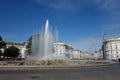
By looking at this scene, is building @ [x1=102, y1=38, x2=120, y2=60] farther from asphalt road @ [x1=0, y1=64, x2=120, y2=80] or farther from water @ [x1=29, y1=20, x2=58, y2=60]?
asphalt road @ [x1=0, y1=64, x2=120, y2=80]

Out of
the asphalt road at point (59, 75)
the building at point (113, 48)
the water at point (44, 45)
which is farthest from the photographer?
the building at point (113, 48)

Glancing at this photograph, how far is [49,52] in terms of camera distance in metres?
41.4

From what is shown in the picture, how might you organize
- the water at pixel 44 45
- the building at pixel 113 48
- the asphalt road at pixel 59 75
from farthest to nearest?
the building at pixel 113 48, the water at pixel 44 45, the asphalt road at pixel 59 75

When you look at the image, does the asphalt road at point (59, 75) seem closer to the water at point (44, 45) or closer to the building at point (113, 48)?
the water at point (44, 45)

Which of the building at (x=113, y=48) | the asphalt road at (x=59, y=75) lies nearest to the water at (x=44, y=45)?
the asphalt road at (x=59, y=75)

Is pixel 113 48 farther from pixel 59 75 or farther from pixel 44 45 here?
pixel 59 75

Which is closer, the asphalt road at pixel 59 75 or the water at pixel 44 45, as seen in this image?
the asphalt road at pixel 59 75

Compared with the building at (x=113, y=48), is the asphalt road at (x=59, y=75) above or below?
below

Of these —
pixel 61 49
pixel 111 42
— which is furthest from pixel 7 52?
pixel 111 42

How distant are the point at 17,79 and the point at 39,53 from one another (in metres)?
27.2

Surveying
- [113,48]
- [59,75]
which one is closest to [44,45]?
[59,75]

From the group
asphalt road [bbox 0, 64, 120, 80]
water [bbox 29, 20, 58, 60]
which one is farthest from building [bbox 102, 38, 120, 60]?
asphalt road [bbox 0, 64, 120, 80]

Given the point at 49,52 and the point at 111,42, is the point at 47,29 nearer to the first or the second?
the point at 49,52

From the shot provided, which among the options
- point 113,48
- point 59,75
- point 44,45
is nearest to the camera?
point 59,75
